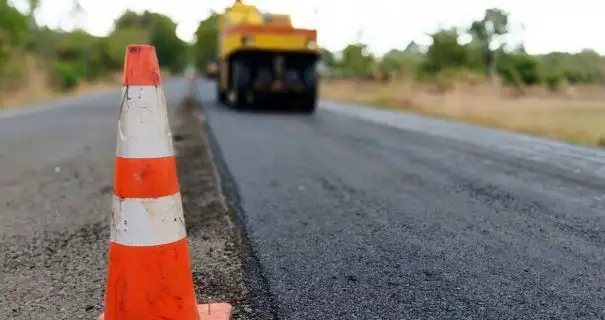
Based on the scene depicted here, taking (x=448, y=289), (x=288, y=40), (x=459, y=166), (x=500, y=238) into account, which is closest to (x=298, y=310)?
(x=448, y=289)

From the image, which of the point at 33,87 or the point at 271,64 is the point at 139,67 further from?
the point at 33,87

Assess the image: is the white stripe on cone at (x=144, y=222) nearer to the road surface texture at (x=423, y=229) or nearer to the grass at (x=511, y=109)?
the road surface texture at (x=423, y=229)

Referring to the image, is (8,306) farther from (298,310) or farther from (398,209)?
(398,209)

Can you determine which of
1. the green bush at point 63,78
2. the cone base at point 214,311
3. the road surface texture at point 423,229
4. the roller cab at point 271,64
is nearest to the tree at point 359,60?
the green bush at point 63,78

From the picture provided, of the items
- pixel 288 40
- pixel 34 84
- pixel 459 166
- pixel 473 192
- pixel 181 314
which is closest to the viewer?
pixel 181 314

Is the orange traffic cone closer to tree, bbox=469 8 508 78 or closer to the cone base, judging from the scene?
the cone base

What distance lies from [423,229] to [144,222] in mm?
2201

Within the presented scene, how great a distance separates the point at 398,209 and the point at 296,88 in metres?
11.4

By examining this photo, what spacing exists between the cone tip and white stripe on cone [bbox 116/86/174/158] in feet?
0.08

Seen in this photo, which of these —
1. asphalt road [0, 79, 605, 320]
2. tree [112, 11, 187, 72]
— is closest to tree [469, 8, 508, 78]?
asphalt road [0, 79, 605, 320]

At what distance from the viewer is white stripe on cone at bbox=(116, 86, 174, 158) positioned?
90.4 inches

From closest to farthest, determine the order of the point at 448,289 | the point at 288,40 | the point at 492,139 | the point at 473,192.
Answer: the point at 448,289, the point at 473,192, the point at 492,139, the point at 288,40

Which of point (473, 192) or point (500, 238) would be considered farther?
point (473, 192)

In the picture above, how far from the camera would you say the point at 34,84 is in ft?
104
